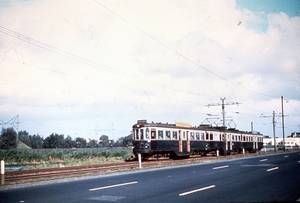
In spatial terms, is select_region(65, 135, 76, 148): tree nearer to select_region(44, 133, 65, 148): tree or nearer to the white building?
select_region(44, 133, 65, 148): tree

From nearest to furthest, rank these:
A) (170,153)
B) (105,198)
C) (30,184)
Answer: (105,198)
(30,184)
(170,153)

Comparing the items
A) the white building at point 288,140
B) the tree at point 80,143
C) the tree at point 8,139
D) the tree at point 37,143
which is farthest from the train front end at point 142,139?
the white building at point 288,140

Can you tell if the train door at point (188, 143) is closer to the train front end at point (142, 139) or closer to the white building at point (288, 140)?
the train front end at point (142, 139)

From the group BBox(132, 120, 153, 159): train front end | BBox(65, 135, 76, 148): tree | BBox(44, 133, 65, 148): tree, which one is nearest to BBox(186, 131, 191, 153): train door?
BBox(132, 120, 153, 159): train front end

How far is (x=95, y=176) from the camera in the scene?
58.8ft

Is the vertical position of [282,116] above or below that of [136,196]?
above

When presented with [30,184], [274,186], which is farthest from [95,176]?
[274,186]

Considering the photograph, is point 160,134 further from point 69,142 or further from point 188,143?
point 69,142

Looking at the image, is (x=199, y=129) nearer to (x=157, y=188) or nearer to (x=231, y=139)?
(x=231, y=139)

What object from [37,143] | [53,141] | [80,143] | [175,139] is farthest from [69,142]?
[175,139]

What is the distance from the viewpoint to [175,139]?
106 ft

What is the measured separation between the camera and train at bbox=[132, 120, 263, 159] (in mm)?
29641

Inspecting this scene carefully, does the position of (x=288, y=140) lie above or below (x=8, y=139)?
below

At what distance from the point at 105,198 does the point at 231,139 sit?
3912 cm
